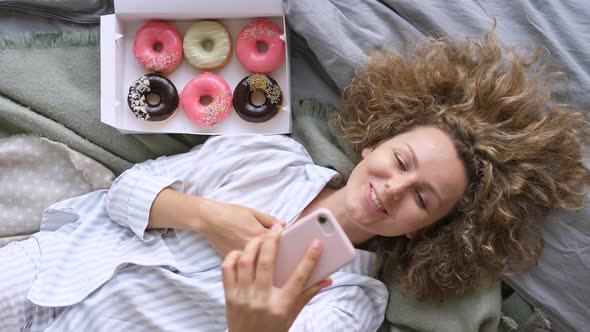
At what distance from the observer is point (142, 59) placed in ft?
4.18

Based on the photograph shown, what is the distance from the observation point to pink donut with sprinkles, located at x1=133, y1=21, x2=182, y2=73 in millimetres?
1271

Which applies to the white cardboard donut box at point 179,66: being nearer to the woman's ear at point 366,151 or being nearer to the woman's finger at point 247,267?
the woman's ear at point 366,151

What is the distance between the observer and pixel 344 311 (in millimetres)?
1139

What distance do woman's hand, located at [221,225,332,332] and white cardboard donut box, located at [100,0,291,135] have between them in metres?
0.51

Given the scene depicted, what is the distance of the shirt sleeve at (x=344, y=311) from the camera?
1.09 meters

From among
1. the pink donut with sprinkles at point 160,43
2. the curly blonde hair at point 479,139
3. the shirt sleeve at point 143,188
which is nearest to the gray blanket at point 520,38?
the curly blonde hair at point 479,139

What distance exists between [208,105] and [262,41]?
7.2 inches

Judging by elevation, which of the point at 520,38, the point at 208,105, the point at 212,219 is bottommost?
the point at 212,219

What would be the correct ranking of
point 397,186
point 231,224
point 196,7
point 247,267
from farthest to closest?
point 196,7 → point 231,224 → point 397,186 → point 247,267

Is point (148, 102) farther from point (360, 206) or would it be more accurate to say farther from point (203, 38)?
point (360, 206)

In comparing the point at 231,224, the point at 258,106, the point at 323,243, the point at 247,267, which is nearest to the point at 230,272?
the point at 247,267

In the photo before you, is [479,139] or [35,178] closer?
[479,139]

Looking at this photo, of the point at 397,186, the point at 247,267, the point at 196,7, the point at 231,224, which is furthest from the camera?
the point at 196,7

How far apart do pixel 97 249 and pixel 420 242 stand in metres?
0.66
